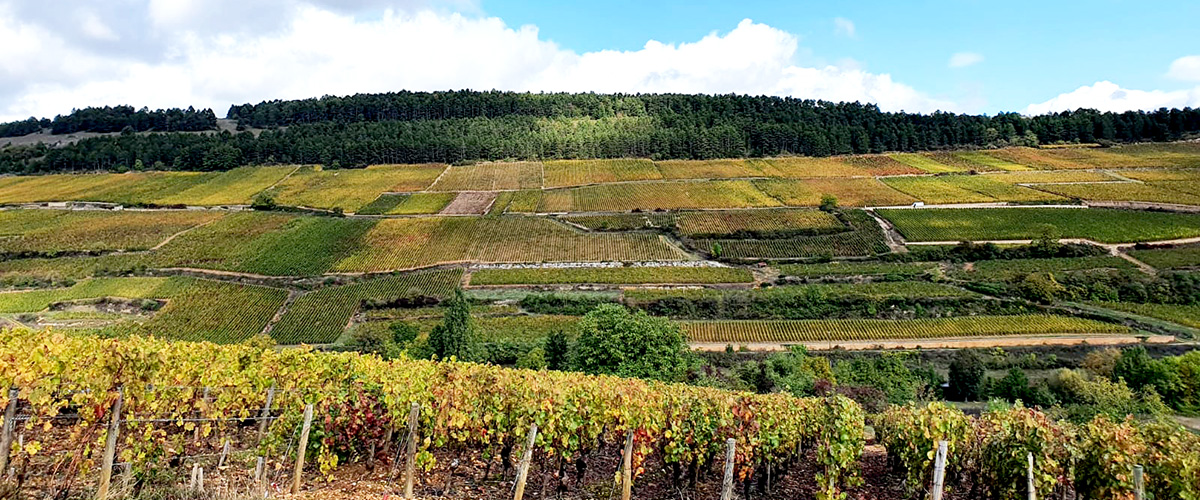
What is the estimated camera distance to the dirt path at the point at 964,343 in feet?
148

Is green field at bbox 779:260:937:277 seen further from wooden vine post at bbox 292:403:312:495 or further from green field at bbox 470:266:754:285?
wooden vine post at bbox 292:403:312:495

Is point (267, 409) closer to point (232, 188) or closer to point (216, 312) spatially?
point (216, 312)

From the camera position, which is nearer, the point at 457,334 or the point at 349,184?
the point at 457,334

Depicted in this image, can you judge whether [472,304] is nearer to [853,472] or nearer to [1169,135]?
[853,472]

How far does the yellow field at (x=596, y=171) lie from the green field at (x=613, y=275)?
40499mm

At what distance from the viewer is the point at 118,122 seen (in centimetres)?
15588

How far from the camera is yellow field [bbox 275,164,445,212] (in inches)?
3610

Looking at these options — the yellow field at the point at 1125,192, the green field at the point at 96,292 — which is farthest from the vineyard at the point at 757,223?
the green field at the point at 96,292

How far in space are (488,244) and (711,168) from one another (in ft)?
172

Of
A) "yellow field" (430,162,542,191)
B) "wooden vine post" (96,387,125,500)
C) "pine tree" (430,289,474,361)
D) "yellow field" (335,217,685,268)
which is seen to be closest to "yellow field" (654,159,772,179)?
"yellow field" (430,162,542,191)

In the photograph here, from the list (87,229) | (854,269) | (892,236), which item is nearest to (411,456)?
(854,269)

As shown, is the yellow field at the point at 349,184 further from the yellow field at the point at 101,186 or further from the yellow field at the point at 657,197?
the yellow field at the point at 657,197

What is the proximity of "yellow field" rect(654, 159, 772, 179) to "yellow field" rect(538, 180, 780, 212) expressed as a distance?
5669 mm

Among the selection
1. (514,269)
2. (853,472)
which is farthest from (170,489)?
(514,269)
